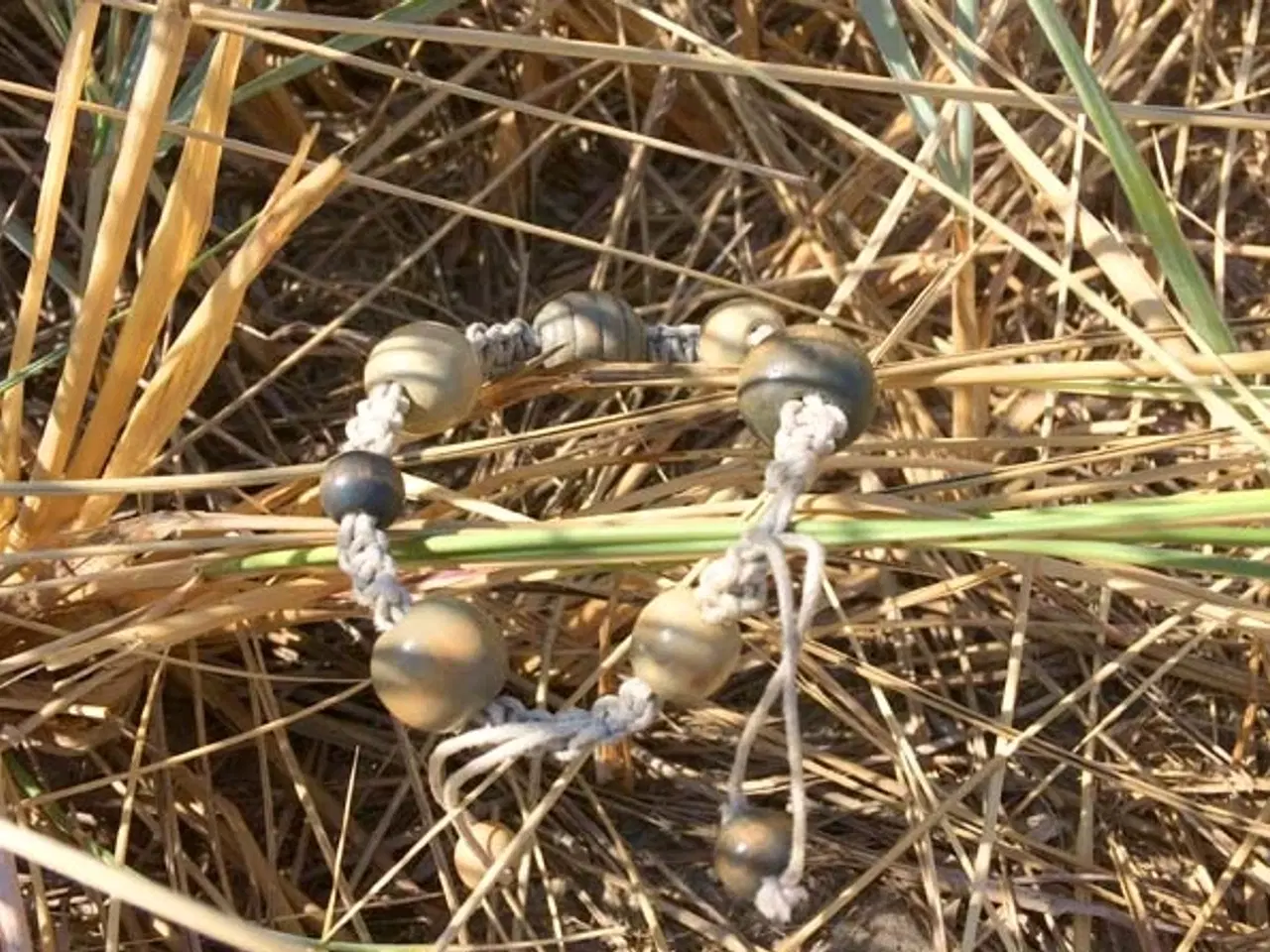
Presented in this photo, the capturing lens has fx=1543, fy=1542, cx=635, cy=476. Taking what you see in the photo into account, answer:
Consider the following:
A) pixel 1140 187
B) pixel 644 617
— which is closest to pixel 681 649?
pixel 644 617

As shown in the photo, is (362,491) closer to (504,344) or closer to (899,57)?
(504,344)

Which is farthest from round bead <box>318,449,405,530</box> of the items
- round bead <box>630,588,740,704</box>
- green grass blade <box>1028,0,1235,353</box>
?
green grass blade <box>1028,0,1235,353</box>

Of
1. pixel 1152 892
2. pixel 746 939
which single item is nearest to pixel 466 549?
pixel 746 939

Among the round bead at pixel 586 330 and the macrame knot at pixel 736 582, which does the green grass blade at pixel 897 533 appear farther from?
the round bead at pixel 586 330

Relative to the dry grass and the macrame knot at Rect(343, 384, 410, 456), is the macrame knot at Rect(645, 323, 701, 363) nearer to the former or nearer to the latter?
the dry grass

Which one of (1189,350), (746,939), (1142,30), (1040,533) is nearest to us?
(1040,533)

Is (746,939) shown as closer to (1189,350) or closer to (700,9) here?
(1189,350)

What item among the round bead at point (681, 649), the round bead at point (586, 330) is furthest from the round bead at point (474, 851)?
the round bead at point (586, 330)
